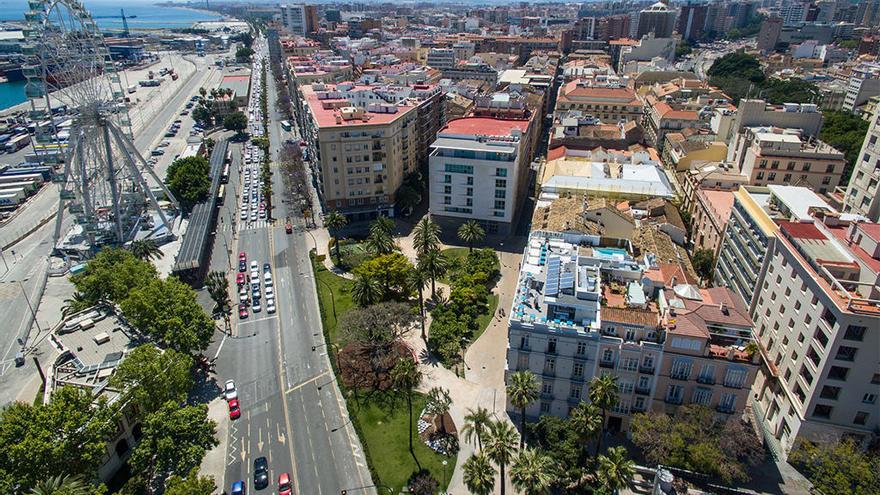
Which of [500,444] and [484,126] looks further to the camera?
[484,126]

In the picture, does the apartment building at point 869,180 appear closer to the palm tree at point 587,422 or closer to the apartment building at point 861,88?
the palm tree at point 587,422

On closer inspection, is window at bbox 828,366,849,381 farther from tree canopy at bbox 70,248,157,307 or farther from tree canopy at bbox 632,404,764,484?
tree canopy at bbox 70,248,157,307

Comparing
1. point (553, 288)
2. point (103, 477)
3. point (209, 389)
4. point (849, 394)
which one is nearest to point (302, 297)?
point (209, 389)

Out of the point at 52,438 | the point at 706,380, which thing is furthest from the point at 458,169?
the point at 52,438

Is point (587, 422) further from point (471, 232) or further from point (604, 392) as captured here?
point (471, 232)

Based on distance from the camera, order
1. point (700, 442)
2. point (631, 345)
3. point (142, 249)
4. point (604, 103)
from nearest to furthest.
→ point (700, 442), point (631, 345), point (142, 249), point (604, 103)

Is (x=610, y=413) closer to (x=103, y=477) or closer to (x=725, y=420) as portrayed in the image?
(x=725, y=420)
